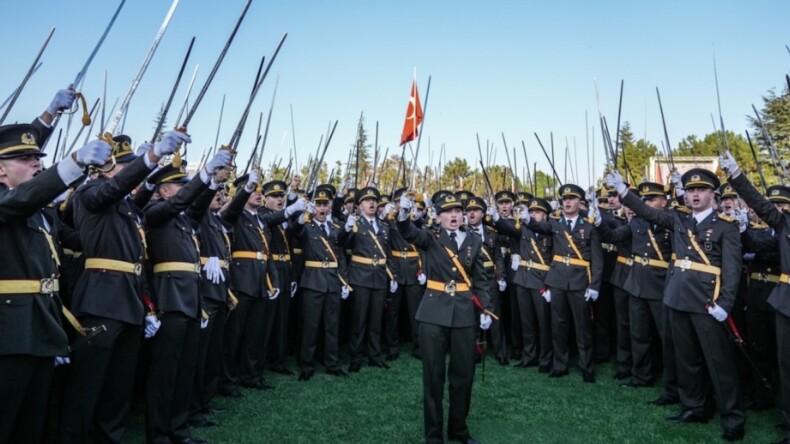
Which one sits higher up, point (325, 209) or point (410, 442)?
point (325, 209)

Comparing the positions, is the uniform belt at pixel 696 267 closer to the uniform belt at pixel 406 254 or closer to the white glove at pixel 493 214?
the white glove at pixel 493 214

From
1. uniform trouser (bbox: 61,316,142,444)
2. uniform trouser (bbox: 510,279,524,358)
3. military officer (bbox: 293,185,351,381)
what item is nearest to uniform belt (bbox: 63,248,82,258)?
uniform trouser (bbox: 61,316,142,444)

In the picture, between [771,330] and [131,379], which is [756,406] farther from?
[131,379]

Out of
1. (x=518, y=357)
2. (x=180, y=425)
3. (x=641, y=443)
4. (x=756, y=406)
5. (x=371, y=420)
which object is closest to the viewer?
(x=180, y=425)

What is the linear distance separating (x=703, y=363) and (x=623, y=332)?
5.63 ft

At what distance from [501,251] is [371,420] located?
16.2 ft

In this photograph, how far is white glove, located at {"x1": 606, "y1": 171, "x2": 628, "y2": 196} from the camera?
6.46 meters

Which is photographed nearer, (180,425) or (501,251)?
(180,425)

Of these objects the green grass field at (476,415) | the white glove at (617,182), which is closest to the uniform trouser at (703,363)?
the green grass field at (476,415)

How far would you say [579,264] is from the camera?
8430 millimetres

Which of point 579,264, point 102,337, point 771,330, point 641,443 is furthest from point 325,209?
point 771,330

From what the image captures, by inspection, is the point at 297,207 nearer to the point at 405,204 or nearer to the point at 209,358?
the point at 209,358

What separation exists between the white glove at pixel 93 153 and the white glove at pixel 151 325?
198cm

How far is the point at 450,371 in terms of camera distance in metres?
5.45
